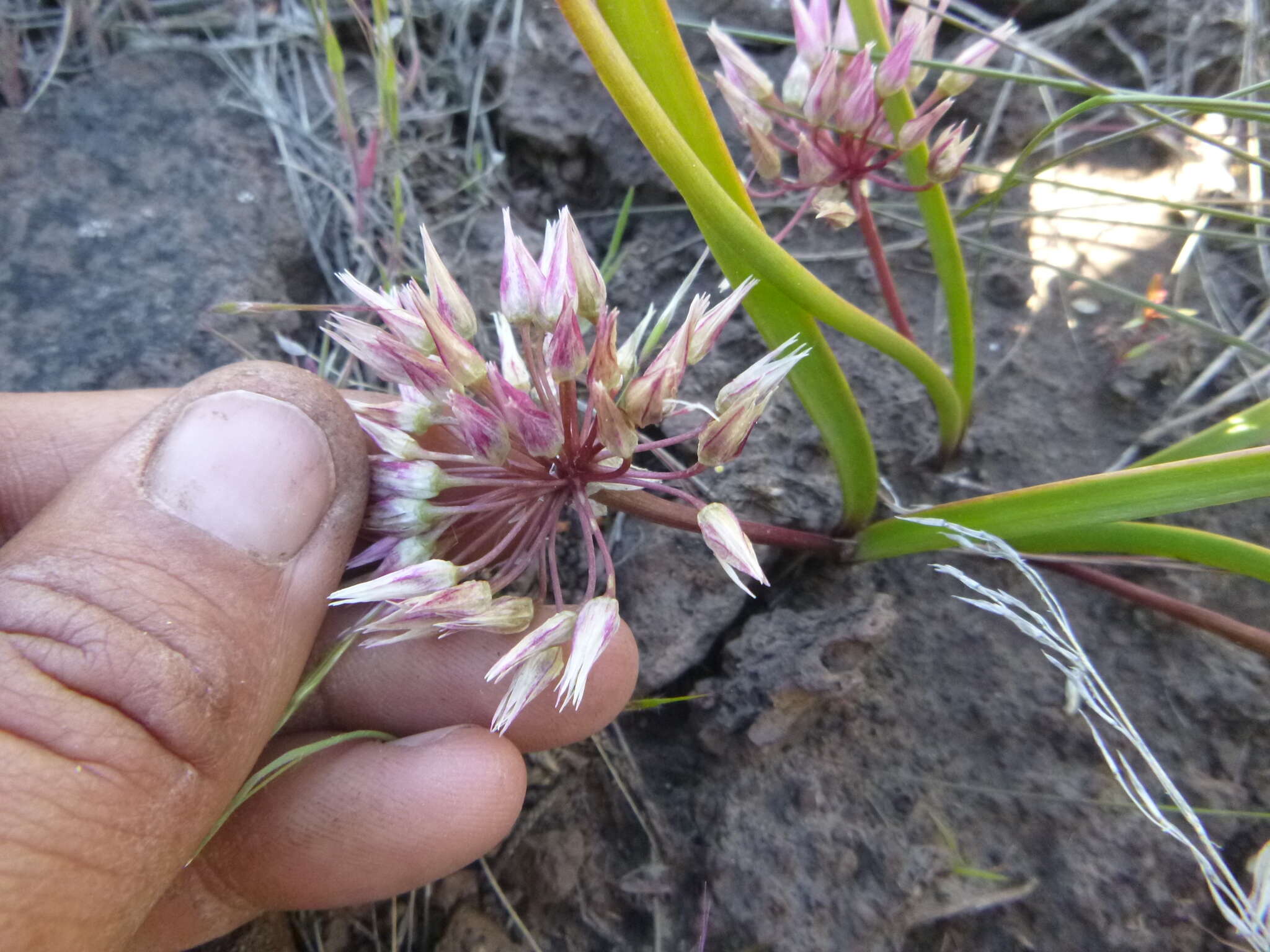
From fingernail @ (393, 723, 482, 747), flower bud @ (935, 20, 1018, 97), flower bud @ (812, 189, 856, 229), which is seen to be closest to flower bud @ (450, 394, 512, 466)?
fingernail @ (393, 723, 482, 747)

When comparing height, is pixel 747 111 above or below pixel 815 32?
below

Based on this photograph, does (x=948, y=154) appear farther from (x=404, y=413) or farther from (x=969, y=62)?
(x=404, y=413)

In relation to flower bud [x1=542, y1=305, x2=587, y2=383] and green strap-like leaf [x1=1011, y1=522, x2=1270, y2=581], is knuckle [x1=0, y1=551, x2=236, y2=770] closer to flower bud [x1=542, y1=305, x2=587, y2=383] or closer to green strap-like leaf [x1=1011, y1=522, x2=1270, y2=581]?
flower bud [x1=542, y1=305, x2=587, y2=383]

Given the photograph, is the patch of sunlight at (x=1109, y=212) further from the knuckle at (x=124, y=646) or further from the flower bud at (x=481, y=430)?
the knuckle at (x=124, y=646)

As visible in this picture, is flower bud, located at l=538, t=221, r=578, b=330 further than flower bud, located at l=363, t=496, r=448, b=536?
No

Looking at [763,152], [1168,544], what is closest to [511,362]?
[763,152]

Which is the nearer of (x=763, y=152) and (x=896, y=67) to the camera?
(x=896, y=67)
